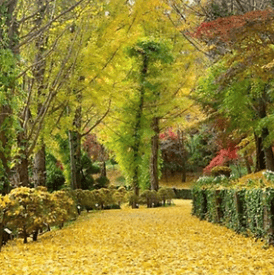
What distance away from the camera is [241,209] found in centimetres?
895

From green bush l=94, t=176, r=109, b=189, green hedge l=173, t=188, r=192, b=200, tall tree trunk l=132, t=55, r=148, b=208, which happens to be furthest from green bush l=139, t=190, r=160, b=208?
green hedge l=173, t=188, r=192, b=200

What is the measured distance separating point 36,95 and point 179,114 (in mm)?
11034

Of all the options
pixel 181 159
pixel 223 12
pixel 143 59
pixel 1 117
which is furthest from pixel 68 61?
pixel 181 159

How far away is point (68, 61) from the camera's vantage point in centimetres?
1161

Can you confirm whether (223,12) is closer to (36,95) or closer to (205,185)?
(205,185)

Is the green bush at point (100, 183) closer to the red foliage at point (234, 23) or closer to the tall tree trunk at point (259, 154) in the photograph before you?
the tall tree trunk at point (259, 154)

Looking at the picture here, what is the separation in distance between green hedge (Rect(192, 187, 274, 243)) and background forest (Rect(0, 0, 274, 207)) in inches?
118

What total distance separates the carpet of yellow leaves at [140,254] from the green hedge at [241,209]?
0.25m

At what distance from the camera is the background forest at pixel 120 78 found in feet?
33.3

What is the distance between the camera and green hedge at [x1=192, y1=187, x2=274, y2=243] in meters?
7.08

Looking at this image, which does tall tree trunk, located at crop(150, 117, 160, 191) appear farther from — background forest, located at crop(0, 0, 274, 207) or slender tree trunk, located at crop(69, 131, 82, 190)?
slender tree trunk, located at crop(69, 131, 82, 190)

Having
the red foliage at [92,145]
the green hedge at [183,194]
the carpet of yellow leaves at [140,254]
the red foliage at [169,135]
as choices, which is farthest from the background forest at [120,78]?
the red foliage at [169,135]

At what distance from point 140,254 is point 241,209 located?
3211mm

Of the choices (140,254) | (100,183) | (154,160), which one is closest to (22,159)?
(140,254)
